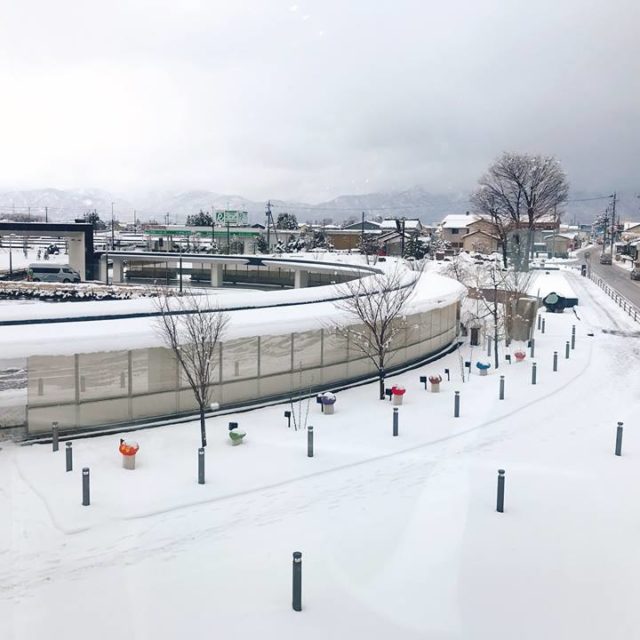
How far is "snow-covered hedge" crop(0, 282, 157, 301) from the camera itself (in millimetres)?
48812

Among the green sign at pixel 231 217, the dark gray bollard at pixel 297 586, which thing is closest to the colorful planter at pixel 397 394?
the dark gray bollard at pixel 297 586

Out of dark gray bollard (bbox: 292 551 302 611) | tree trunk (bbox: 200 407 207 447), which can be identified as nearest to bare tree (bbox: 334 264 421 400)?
tree trunk (bbox: 200 407 207 447)

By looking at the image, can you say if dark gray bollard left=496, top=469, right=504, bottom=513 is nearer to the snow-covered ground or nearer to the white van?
the snow-covered ground

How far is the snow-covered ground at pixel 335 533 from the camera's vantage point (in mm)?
8430

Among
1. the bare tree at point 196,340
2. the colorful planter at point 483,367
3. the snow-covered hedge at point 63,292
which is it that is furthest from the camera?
the snow-covered hedge at point 63,292

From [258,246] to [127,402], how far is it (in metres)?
73.9

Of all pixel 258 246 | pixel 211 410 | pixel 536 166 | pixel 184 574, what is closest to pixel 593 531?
pixel 184 574

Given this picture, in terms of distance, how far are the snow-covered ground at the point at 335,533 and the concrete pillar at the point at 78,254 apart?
50.0 m

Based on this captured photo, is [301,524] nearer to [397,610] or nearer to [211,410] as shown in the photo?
[397,610]

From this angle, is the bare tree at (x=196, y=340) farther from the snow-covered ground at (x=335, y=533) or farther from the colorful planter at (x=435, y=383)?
the colorful planter at (x=435, y=383)

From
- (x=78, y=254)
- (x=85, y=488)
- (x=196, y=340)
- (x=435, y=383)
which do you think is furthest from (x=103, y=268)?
(x=85, y=488)

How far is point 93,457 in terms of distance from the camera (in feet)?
45.3

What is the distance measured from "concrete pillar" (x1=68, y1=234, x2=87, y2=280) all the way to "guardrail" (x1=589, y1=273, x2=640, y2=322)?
160 feet

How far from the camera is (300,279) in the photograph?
55625 mm
